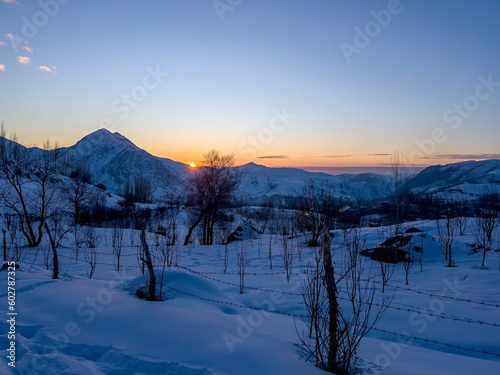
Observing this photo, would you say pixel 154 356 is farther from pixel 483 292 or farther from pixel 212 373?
pixel 483 292

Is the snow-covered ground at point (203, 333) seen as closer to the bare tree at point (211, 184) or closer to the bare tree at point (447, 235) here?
the bare tree at point (447, 235)

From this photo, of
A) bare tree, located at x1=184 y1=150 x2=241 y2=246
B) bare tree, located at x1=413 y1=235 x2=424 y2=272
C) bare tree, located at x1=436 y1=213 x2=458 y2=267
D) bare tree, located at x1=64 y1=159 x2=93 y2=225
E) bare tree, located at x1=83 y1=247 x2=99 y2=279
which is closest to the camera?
bare tree, located at x1=83 y1=247 x2=99 y2=279

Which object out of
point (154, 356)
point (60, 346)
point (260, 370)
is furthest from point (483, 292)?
point (60, 346)

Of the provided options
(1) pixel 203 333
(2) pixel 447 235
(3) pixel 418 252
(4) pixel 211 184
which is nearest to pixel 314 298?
(1) pixel 203 333

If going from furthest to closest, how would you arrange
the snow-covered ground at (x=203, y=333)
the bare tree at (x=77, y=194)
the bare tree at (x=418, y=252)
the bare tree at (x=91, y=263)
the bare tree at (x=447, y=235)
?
the bare tree at (x=77, y=194)
the bare tree at (x=418, y=252)
the bare tree at (x=447, y=235)
the bare tree at (x=91, y=263)
the snow-covered ground at (x=203, y=333)

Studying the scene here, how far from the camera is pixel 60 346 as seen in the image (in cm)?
400

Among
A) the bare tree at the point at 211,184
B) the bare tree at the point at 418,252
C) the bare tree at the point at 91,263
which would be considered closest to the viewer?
the bare tree at the point at 91,263

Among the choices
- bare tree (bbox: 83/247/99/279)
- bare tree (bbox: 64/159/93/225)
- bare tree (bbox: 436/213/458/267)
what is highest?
bare tree (bbox: 64/159/93/225)

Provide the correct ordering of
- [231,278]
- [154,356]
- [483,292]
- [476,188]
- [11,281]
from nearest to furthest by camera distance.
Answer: [154,356]
[11,281]
[483,292]
[231,278]
[476,188]

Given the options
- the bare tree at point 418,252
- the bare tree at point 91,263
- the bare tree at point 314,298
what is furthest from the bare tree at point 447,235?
the bare tree at point 91,263

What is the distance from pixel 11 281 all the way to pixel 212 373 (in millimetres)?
5699

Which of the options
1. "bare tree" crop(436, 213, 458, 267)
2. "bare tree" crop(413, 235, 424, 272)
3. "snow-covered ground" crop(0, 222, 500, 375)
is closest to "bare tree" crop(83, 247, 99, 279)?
"snow-covered ground" crop(0, 222, 500, 375)

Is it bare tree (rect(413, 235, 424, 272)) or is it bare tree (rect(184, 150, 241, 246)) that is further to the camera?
bare tree (rect(184, 150, 241, 246))

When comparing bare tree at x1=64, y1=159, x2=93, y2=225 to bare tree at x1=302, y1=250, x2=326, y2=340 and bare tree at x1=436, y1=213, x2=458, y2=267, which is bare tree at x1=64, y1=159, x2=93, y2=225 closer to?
bare tree at x1=302, y1=250, x2=326, y2=340
